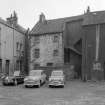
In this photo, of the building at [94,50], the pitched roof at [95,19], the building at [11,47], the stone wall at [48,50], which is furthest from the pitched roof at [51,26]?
the building at [94,50]

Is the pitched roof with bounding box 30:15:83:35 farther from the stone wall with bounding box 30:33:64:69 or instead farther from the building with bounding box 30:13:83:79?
the stone wall with bounding box 30:33:64:69

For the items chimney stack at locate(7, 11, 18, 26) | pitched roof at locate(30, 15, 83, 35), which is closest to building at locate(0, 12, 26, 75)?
chimney stack at locate(7, 11, 18, 26)

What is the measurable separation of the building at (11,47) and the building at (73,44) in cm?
248

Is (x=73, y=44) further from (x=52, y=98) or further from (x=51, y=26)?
(x=52, y=98)

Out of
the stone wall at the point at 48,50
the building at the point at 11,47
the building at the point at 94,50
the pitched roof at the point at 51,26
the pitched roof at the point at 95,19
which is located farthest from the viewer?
the pitched roof at the point at 51,26

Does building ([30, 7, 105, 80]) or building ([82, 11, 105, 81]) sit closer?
building ([82, 11, 105, 81])

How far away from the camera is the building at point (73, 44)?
2483cm

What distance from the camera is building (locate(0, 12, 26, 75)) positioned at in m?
28.1

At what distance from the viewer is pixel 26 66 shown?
36031 mm

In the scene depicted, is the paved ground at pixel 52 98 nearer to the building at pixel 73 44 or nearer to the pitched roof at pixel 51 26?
the building at pixel 73 44

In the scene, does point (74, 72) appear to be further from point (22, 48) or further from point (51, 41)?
point (22, 48)

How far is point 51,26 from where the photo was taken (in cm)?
3412

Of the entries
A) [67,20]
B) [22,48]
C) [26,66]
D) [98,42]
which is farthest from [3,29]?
[98,42]

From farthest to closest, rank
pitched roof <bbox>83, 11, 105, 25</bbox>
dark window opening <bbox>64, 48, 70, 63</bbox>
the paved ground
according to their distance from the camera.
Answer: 1. dark window opening <bbox>64, 48, 70, 63</bbox>
2. pitched roof <bbox>83, 11, 105, 25</bbox>
3. the paved ground
